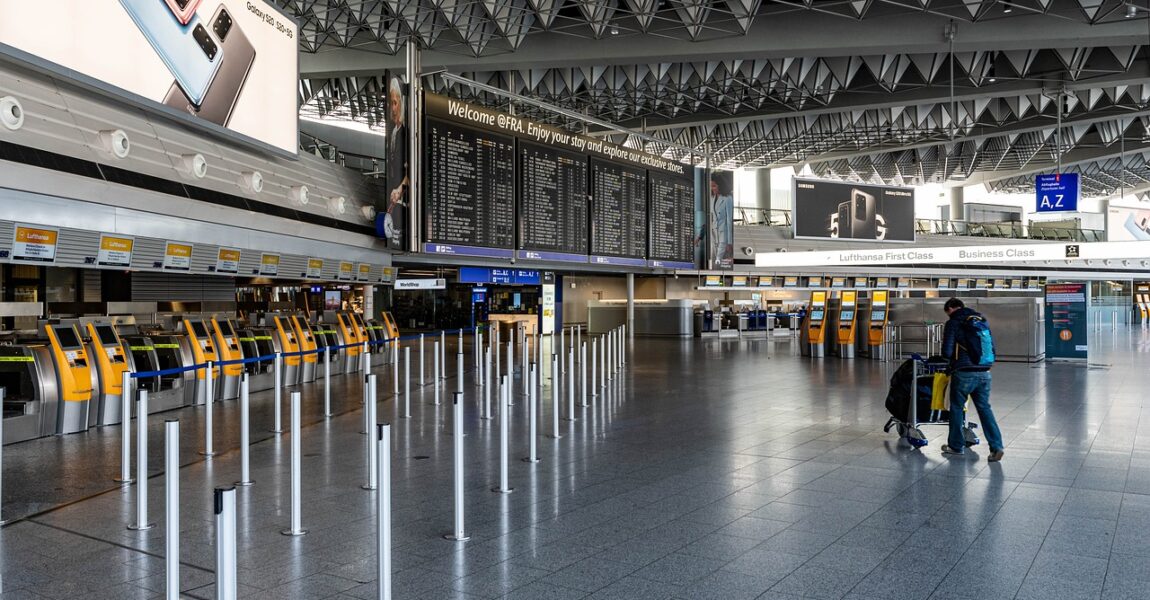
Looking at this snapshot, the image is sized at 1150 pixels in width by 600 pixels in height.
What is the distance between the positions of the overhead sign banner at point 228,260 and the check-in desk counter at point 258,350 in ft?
3.27

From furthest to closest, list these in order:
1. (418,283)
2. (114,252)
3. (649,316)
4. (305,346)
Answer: (649,316) < (418,283) < (305,346) < (114,252)

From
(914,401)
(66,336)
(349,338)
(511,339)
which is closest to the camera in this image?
(914,401)

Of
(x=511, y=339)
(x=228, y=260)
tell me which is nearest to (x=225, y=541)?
(x=511, y=339)

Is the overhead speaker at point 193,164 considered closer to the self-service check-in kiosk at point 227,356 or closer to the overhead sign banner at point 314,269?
the self-service check-in kiosk at point 227,356

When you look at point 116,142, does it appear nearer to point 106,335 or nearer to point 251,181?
point 106,335

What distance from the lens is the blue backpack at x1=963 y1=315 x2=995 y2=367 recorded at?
23.5ft

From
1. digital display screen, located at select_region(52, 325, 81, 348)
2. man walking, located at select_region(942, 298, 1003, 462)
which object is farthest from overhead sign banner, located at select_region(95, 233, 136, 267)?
man walking, located at select_region(942, 298, 1003, 462)

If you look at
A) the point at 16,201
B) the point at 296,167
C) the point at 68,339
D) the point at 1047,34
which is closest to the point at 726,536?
the point at 68,339

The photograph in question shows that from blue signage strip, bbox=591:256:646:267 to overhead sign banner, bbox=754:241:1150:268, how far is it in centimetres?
676

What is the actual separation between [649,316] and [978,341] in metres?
21.9

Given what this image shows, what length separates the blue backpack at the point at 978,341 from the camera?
716 centimetres

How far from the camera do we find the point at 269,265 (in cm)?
1374

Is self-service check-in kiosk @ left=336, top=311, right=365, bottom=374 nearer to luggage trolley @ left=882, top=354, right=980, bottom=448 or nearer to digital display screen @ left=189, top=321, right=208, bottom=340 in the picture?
digital display screen @ left=189, top=321, right=208, bottom=340

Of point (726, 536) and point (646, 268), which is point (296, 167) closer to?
point (646, 268)
